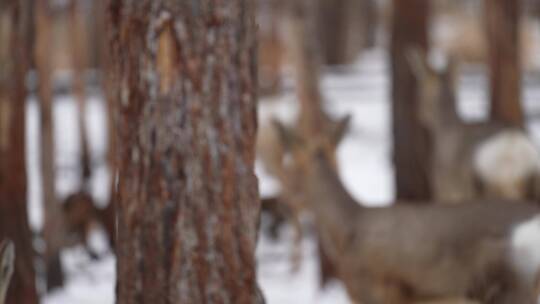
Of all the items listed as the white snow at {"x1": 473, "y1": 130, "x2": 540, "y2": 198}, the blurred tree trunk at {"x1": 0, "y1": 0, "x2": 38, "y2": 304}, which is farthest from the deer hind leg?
the blurred tree trunk at {"x1": 0, "y1": 0, "x2": 38, "y2": 304}

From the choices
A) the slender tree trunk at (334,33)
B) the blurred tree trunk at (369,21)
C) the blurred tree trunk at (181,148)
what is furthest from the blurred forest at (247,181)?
the blurred tree trunk at (369,21)

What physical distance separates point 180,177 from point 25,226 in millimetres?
2965

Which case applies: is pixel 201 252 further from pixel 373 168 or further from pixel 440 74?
pixel 373 168

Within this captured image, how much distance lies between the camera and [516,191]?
902cm

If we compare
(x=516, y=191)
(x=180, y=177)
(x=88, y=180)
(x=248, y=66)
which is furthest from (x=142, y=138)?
(x=88, y=180)

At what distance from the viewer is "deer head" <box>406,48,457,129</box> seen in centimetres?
1091

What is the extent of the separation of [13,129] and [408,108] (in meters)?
5.10

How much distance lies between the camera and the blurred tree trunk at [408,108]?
11383 millimetres

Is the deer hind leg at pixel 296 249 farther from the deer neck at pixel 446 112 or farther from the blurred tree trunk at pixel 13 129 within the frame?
the blurred tree trunk at pixel 13 129

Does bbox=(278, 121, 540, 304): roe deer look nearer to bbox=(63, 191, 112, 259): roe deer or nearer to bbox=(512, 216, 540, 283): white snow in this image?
bbox=(512, 216, 540, 283): white snow

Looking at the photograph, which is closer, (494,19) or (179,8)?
(179,8)

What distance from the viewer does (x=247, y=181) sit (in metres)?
4.95

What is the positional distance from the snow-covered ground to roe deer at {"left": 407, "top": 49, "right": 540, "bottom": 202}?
1.38 metres

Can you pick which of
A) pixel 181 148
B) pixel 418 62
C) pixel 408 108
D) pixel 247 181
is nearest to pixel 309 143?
pixel 418 62
